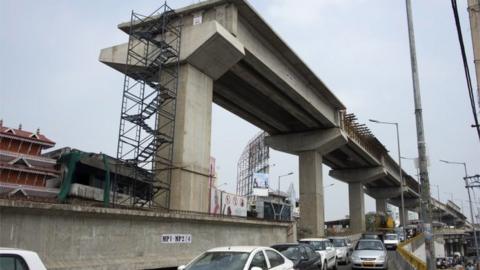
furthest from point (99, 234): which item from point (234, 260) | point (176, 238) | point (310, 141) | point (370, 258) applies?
point (310, 141)

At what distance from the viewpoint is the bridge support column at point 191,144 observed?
23438 mm

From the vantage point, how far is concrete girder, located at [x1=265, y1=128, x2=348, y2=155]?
46750 millimetres

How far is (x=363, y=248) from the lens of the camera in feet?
79.5

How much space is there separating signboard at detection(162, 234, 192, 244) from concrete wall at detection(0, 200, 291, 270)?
0.46 ft

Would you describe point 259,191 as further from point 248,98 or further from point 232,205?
point 248,98

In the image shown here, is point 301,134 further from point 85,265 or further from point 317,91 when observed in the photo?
point 85,265

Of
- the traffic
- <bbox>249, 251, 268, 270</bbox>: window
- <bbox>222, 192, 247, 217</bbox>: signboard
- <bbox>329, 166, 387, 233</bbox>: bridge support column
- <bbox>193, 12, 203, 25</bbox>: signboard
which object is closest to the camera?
the traffic

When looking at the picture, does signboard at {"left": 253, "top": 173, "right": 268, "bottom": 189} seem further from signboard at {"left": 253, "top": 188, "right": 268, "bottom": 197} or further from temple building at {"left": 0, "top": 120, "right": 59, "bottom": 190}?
temple building at {"left": 0, "top": 120, "right": 59, "bottom": 190}

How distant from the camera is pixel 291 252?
15.6 meters

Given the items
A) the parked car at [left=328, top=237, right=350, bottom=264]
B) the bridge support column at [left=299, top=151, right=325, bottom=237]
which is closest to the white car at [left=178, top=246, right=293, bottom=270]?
the parked car at [left=328, top=237, right=350, bottom=264]

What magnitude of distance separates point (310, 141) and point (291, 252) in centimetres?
3309

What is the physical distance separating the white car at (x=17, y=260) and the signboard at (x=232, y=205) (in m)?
36.6

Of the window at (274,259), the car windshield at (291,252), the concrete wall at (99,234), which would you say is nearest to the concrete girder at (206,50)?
the concrete wall at (99,234)

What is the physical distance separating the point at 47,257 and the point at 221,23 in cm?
1766
